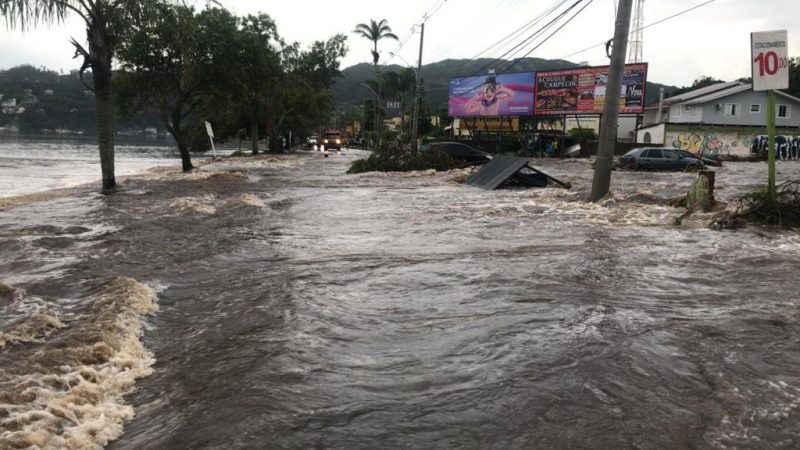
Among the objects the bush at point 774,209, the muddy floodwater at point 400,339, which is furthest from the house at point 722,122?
the muddy floodwater at point 400,339

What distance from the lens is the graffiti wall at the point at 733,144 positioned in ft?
135

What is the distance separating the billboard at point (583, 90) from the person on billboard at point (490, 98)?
9.69ft

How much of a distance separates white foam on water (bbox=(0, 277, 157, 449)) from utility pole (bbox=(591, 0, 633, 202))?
1232 cm

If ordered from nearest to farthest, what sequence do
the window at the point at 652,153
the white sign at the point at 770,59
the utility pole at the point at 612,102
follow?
the white sign at the point at 770,59 < the utility pole at the point at 612,102 < the window at the point at 652,153

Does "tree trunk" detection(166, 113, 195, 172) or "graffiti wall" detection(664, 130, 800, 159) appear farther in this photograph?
"graffiti wall" detection(664, 130, 800, 159)

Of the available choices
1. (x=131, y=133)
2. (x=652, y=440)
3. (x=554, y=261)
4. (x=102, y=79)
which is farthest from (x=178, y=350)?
(x=131, y=133)

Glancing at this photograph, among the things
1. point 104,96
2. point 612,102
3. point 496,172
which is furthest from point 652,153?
point 104,96

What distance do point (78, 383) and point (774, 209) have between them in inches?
440

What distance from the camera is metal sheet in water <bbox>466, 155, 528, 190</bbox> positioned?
19672 mm

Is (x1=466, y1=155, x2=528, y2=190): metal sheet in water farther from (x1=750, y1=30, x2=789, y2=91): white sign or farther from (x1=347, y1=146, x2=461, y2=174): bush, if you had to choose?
(x1=750, y1=30, x2=789, y2=91): white sign

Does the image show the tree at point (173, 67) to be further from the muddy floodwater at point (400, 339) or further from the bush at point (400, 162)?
the muddy floodwater at point (400, 339)

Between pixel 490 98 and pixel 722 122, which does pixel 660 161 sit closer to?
pixel 490 98

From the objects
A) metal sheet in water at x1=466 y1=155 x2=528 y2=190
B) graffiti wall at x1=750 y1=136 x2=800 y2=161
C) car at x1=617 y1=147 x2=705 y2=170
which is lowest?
metal sheet in water at x1=466 y1=155 x2=528 y2=190

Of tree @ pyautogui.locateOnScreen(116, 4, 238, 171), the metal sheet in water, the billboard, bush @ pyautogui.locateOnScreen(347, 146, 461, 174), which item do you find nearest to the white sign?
the metal sheet in water
